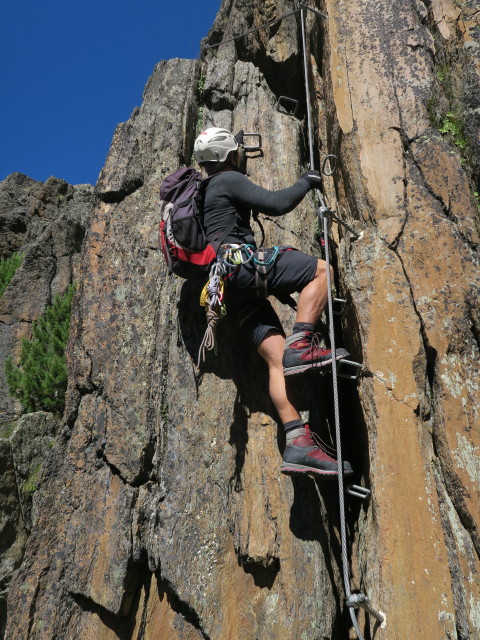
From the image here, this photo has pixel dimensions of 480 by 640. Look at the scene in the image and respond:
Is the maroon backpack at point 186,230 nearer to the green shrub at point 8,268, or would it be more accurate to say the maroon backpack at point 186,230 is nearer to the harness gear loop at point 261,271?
the harness gear loop at point 261,271

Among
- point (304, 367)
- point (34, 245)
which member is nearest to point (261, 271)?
point (304, 367)

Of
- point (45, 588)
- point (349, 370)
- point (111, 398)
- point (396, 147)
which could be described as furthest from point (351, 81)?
point (45, 588)

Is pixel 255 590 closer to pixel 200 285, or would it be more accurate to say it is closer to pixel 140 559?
pixel 140 559

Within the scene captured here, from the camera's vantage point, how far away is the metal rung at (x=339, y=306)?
589cm

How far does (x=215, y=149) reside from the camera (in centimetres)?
573

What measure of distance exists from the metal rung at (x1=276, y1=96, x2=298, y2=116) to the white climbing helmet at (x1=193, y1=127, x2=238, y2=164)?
10.0ft

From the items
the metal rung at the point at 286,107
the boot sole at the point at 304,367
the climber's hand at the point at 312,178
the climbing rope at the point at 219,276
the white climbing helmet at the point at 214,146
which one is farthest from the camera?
the metal rung at the point at 286,107

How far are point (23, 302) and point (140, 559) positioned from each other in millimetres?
7014

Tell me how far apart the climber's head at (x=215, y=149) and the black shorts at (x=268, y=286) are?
3.92 ft

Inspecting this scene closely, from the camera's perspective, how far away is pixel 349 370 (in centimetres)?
575

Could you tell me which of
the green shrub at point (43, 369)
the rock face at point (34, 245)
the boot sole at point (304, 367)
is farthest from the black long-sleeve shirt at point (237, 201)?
the green shrub at point (43, 369)

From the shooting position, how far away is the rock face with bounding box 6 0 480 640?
4.80 metres

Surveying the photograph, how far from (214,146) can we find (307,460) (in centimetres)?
315

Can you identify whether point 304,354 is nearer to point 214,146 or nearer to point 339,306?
point 339,306
